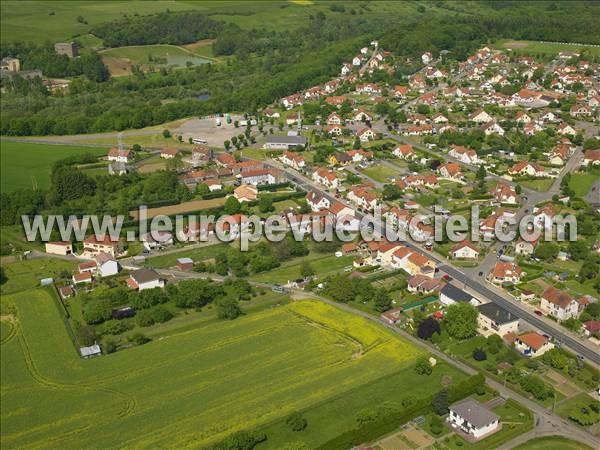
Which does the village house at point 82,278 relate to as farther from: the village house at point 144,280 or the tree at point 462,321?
the tree at point 462,321

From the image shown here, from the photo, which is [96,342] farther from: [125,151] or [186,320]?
[125,151]

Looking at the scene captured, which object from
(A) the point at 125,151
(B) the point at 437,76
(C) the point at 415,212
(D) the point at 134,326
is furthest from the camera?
(B) the point at 437,76

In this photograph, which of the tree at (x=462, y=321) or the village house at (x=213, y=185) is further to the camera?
the village house at (x=213, y=185)

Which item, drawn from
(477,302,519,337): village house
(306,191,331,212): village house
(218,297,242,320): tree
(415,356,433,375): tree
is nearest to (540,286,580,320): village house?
(477,302,519,337): village house

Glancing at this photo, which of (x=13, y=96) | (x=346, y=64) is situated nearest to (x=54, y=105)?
(x=13, y=96)

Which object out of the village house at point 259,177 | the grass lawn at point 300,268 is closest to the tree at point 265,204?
the village house at point 259,177

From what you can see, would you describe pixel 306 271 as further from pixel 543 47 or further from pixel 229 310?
pixel 543 47
